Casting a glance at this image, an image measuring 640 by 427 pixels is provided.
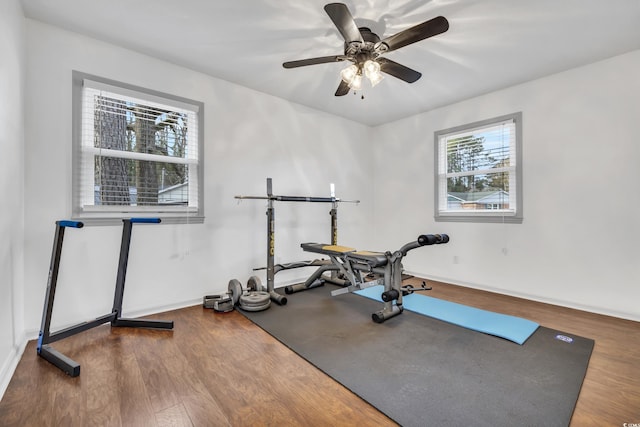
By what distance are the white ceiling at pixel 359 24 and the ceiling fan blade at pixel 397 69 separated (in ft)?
1.20

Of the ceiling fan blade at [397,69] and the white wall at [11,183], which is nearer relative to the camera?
the white wall at [11,183]

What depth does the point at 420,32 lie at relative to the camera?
1.97 m

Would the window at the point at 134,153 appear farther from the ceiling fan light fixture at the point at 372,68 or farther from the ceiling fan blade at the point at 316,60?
the ceiling fan light fixture at the point at 372,68

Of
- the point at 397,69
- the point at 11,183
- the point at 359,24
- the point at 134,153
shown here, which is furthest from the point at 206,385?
the point at 359,24

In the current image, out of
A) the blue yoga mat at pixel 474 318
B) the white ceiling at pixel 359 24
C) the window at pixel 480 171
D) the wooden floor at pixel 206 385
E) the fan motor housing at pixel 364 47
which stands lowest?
the wooden floor at pixel 206 385

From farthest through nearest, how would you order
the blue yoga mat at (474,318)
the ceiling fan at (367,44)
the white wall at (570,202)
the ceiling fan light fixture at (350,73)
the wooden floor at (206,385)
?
the white wall at (570,202), the blue yoga mat at (474,318), the ceiling fan light fixture at (350,73), the ceiling fan at (367,44), the wooden floor at (206,385)

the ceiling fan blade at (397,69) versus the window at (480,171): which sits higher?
the ceiling fan blade at (397,69)

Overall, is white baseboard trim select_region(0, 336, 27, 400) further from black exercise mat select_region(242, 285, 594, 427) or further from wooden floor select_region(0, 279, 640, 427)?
black exercise mat select_region(242, 285, 594, 427)

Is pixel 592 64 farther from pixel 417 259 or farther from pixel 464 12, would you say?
pixel 417 259

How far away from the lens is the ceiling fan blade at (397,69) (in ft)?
7.94

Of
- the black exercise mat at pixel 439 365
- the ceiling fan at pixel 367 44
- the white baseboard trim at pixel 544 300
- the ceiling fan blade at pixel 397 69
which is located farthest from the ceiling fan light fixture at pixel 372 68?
the white baseboard trim at pixel 544 300

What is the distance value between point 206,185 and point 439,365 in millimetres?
3006

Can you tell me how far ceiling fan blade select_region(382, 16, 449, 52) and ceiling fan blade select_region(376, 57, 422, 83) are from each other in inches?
7.4

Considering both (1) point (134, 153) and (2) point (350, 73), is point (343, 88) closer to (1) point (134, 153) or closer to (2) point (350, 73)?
(2) point (350, 73)
